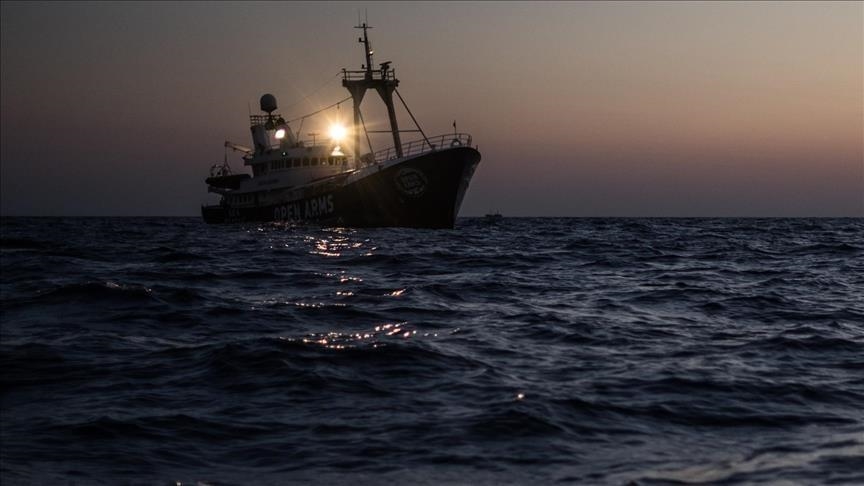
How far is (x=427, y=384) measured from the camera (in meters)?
9.05

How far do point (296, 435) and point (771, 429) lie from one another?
443 cm

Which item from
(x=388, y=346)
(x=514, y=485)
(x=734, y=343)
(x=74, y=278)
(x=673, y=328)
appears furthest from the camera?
(x=74, y=278)

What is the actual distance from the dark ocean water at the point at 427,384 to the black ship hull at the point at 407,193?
→ 117ft

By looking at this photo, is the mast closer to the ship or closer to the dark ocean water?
the ship

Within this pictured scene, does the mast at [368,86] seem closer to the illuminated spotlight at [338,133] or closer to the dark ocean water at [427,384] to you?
the illuminated spotlight at [338,133]

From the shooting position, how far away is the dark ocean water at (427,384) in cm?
649

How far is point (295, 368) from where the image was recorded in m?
9.70

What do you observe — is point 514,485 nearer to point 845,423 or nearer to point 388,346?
point 845,423

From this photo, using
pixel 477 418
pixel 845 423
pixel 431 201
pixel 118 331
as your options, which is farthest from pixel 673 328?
pixel 431 201

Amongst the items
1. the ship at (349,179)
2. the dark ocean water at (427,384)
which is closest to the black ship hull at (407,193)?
the ship at (349,179)

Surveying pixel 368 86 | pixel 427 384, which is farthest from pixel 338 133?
pixel 427 384

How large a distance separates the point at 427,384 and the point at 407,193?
45412 mm

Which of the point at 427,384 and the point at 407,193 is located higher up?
the point at 407,193

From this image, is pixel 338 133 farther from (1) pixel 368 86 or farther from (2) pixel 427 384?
(2) pixel 427 384
